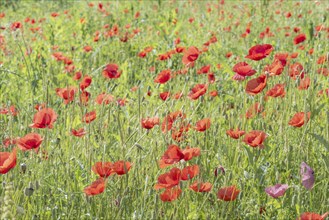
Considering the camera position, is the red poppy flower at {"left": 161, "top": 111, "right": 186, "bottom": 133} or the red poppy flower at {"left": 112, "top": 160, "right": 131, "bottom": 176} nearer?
the red poppy flower at {"left": 112, "top": 160, "right": 131, "bottom": 176}

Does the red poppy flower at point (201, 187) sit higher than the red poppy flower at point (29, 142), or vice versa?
the red poppy flower at point (29, 142)

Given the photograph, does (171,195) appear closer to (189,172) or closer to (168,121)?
(189,172)

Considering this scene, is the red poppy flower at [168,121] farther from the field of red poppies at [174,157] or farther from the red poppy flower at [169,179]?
the red poppy flower at [169,179]

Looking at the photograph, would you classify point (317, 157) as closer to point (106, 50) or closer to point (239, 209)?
point (239, 209)

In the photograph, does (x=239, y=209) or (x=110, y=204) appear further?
(x=239, y=209)

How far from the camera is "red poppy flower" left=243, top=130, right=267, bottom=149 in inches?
59.9

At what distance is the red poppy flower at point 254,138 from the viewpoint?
1.52 metres

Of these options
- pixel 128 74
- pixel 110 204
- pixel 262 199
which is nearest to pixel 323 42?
pixel 128 74

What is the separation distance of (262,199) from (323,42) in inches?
87.2

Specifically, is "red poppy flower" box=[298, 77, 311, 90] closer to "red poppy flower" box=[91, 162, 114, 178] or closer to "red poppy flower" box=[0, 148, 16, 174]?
"red poppy flower" box=[91, 162, 114, 178]

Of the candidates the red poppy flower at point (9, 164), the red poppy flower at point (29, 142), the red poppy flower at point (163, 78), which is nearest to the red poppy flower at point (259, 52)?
the red poppy flower at point (163, 78)

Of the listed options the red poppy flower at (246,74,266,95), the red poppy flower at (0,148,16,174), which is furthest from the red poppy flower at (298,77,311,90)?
the red poppy flower at (0,148,16,174)

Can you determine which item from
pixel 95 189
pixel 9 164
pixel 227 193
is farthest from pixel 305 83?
pixel 9 164

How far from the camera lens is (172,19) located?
15.1ft
